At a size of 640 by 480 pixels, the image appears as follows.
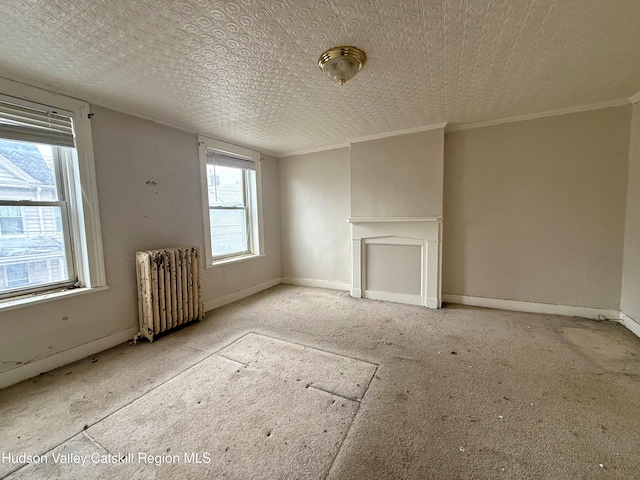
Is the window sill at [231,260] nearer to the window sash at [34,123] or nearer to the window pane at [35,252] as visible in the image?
the window pane at [35,252]

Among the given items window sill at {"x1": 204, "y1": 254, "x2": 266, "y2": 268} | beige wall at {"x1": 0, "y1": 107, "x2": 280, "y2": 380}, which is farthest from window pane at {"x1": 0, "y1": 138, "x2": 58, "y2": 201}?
window sill at {"x1": 204, "y1": 254, "x2": 266, "y2": 268}

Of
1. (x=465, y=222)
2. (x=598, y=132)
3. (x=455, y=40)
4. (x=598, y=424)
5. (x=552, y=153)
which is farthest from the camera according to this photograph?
(x=465, y=222)

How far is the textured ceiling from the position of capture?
1.32 metres

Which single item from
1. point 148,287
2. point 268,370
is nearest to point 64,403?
point 148,287

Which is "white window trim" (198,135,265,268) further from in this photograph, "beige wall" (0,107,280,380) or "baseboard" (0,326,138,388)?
"baseboard" (0,326,138,388)

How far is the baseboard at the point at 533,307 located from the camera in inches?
107

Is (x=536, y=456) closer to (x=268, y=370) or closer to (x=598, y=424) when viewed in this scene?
(x=598, y=424)

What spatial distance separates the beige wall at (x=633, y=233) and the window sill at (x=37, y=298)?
5.13 m

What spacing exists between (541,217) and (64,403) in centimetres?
462

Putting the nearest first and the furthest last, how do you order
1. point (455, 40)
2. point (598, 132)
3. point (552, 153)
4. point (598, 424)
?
1. point (598, 424)
2. point (455, 40)
3. point (598, 132)
4. point (552, 153)

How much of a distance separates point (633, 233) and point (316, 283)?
375 centimetres

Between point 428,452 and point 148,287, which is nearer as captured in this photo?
point 428,452

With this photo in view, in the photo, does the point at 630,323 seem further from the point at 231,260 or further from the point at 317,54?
the point at 231,260

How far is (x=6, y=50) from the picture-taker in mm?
1560
